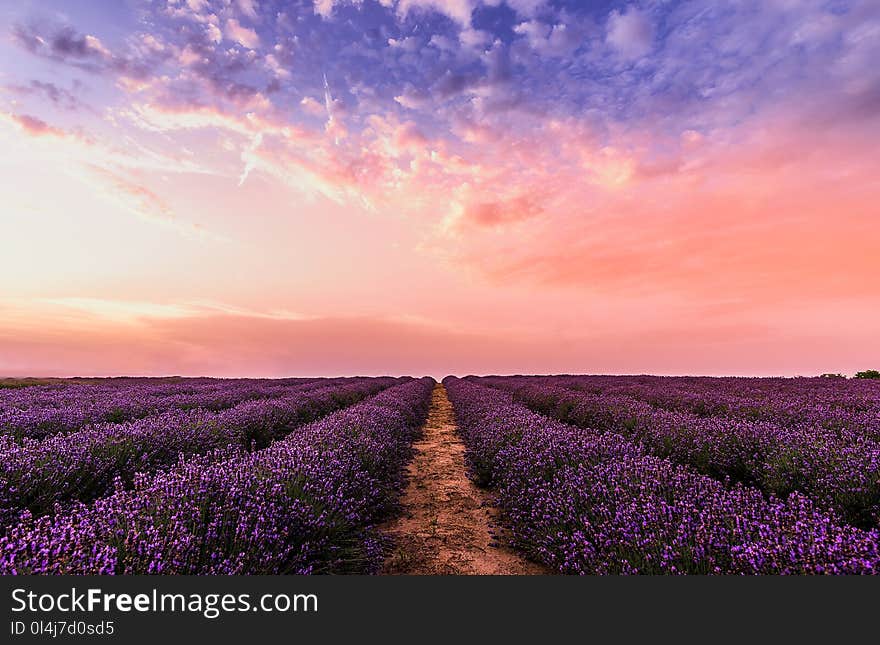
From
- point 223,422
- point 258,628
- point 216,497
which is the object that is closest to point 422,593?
point 258,628

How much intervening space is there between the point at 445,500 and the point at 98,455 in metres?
3.59

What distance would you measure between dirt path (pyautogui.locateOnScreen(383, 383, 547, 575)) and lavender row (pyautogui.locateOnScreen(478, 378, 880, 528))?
216cm

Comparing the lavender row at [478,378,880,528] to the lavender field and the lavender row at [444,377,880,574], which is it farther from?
the lavender row at [444,377,880,574]

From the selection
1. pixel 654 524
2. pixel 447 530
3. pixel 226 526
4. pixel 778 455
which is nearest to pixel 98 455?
pixel 226 526

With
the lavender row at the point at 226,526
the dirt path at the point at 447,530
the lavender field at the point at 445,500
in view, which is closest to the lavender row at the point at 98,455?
the lavender field at the point at 445,500

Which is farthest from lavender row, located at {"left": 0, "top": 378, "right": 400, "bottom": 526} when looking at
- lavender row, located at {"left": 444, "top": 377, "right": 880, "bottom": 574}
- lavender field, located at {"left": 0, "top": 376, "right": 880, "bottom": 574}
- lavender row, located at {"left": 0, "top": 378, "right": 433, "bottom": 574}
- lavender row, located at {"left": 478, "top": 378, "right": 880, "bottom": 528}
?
lavender row, located at {"left": 478, "top": 378, "right": 880, "bottom": 528}

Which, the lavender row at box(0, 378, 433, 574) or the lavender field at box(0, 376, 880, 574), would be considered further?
the lavender field at box(0, 376, 880, 574)

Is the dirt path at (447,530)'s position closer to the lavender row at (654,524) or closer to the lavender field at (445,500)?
the lavender field at (445,500)

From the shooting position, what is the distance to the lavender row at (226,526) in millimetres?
1914

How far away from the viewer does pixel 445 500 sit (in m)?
4.82

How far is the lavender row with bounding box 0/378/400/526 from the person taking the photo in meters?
3.43

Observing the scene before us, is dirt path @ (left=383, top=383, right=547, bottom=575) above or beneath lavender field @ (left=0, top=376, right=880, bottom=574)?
beneath

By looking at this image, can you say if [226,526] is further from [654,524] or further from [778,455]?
[778,455]

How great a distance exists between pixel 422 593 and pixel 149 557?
51.1 inches
